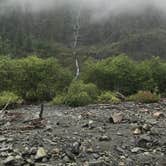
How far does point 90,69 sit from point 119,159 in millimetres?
60650

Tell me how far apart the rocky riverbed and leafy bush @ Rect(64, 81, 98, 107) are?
20.7 meters

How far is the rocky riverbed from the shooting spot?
22.0 m

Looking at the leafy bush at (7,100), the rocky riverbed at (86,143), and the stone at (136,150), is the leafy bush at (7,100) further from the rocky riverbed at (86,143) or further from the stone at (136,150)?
the stone at (136,150)

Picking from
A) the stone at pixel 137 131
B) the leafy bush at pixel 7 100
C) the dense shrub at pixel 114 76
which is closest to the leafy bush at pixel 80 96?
the leafy bush at pixel 7 100

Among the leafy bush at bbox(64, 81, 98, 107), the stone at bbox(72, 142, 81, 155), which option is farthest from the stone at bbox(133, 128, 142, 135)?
the leafy bush at bbox(64, 81, 98, 107)

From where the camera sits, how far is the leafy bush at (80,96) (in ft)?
182

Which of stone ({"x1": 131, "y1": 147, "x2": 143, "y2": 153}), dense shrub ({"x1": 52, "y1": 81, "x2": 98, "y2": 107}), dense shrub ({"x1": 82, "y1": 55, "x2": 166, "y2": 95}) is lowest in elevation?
dense shrub ({"x1": 82, "y1": 55, "x2": 166, "y2": 95})

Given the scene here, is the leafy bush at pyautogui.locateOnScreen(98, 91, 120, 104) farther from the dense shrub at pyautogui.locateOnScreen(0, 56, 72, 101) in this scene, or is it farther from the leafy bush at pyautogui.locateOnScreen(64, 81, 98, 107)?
the dense shrub at pyautogui.locateOnScreen(0, 56, 72, 101)

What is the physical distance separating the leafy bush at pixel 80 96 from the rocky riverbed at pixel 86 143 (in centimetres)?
2066

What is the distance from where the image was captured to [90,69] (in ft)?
272

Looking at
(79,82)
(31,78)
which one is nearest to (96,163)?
(79,82)

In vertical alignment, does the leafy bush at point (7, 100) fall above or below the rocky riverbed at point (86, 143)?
below

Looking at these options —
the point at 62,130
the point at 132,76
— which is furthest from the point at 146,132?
the point at 132,76

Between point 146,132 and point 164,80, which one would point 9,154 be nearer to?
point 146,132
